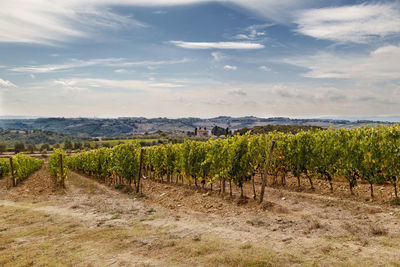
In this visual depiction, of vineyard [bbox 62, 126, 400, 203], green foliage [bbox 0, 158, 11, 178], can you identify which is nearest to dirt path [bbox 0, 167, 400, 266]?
vineyard [bbox 62, 126, 400, 203]

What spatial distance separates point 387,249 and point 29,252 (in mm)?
7987

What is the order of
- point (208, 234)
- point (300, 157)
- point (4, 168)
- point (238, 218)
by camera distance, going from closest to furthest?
point (208, 234), point (238, 218), point (300, 157), point (4, 168)

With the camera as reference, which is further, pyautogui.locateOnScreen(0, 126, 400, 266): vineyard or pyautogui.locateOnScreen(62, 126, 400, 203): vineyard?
pyautogui.locateOnScreen(62, 126, 400, 203): vineyard

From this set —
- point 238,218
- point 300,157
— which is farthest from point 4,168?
point 300,157

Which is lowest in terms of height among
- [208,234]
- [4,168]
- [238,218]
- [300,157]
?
[4,168]

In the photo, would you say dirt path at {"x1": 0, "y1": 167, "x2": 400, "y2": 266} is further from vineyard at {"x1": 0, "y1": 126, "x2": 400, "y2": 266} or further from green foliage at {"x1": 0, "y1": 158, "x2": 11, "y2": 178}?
green foliage at {"x1": 0, "y1": 158, "x2": 11, "y2": 178}

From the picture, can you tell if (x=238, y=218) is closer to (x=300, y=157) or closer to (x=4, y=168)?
(x=300, y=157)

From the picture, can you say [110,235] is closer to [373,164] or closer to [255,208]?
[255,208]

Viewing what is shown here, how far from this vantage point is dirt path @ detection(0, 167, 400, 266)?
541 centimetres

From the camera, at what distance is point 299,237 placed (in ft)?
21.0

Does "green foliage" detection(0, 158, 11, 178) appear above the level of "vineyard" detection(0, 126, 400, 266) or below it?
below

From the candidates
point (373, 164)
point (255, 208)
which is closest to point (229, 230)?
point (255, 208)

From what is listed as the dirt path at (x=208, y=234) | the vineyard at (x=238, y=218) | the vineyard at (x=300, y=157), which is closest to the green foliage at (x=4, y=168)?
the vineyard at (x=238, y=218)

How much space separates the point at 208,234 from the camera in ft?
22.9
